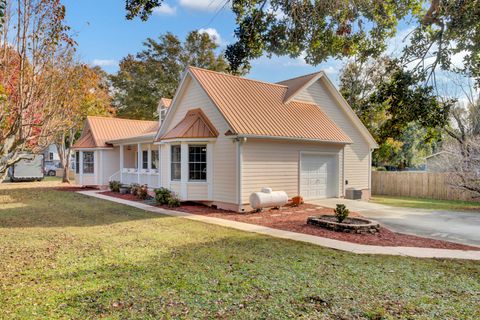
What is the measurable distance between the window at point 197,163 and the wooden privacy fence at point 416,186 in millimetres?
14954

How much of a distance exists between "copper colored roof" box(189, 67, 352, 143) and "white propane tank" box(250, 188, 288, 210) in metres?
2.30

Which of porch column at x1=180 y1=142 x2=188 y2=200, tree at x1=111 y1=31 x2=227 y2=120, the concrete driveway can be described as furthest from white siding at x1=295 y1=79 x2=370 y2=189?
tree at x1=111 y1=31 x2=227 y2=120

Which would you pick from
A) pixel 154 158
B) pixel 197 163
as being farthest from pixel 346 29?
pixel 154 158

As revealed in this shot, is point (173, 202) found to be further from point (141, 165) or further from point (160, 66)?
point (160, 66)

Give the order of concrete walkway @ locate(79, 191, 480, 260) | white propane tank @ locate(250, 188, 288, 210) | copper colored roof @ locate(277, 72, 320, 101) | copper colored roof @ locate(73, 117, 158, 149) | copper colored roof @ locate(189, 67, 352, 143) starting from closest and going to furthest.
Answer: concrete walkway @ locate(79, 191, 480, 260), white propane tank @ locate(250, 188, 288, 210), copper colored roof @ locate(189, 67, 352, 143), copper colored roof @ locate(277, 72, 320, 101), copper colored roof @ locate(73, 117, 158, 149)

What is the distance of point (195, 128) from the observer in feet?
47.0

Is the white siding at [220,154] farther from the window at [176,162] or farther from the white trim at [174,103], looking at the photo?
the window at [176,162]

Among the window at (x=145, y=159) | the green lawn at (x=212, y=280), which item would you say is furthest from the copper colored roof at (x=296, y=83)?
the green lawn at (x=212, y=280)

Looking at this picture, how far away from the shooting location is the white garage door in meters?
15.7

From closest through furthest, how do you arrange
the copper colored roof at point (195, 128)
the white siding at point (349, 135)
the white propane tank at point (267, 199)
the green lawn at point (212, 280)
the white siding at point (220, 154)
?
the green lawn at point (212, 280)
the white propane tank at point (267, 199)
the white siding at point (220, 154)
the copper colored roof at point (195, 128)
the white siding at point (349, 135)

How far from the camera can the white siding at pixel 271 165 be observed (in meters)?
13.4

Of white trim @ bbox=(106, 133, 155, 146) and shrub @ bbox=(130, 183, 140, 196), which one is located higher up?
white trim @ bbox=(106, 133, 155, 146)

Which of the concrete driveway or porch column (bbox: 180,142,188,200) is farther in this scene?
porch column (bbox: 180,142,188,200)

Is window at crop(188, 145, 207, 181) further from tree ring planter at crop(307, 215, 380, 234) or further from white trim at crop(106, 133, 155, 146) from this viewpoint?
tree ring planter at crop(307, 215, 380, 234)
